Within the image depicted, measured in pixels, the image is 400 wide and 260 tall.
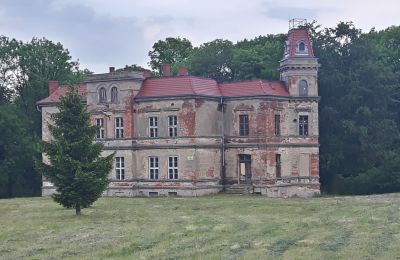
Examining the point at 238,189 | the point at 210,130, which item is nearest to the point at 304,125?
the point at 238,189

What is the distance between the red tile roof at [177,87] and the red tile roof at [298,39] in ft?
21.5

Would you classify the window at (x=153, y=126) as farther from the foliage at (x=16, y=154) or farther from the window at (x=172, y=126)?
the foliage at (x=16, y=154)

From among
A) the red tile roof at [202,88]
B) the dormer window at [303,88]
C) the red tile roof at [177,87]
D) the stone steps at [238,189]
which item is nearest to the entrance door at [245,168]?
the stone steps at [238,189]

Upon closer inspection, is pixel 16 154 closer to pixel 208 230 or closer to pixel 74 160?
pixel 74 160

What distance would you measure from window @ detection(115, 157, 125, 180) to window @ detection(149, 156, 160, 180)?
7.06 feet

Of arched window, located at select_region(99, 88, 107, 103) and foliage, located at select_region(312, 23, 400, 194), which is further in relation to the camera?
foliage, located at select_region(312, 23, 400, 194)

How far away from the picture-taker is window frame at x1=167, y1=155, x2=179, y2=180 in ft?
163

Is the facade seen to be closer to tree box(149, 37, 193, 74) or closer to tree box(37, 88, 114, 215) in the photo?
tree box(37, 88, 114, 215)

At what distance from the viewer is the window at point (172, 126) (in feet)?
163

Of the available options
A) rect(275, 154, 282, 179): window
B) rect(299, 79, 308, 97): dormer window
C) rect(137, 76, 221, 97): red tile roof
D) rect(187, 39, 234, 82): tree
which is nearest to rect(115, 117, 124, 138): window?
rect(137, 76, 221, 97): red tile roof

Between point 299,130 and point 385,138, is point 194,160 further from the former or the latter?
point 385,138

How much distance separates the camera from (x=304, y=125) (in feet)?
171

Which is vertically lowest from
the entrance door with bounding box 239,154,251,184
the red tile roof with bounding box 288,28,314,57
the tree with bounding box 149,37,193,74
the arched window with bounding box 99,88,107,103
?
the entrance door with bounding box 239,154,251,184

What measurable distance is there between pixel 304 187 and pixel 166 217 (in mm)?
19798
